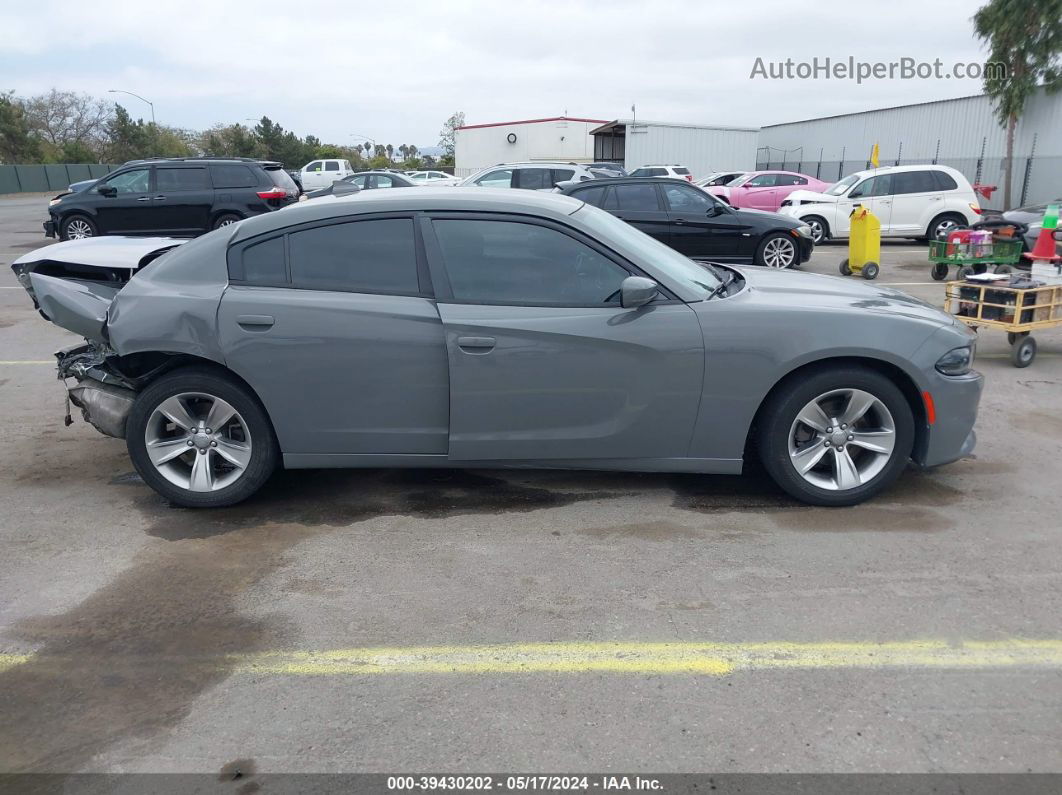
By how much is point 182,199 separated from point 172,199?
0.19m

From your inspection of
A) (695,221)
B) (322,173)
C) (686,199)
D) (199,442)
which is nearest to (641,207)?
(686,199)

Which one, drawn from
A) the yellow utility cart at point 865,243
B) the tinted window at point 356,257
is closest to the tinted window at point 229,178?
the yellow utility cart at point 865,243

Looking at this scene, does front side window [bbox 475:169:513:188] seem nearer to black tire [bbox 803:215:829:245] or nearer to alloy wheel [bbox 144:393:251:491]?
black tire [bbox 803:215:829:245]

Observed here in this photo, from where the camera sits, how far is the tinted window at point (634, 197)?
12523 millimetres

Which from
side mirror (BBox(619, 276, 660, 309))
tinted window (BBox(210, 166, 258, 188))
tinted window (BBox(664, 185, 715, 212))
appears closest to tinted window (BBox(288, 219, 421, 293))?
side mirror (BBox(619, 276, 660, 309))

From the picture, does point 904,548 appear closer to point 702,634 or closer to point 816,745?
point 702,634

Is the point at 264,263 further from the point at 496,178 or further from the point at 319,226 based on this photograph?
the point at 496,178

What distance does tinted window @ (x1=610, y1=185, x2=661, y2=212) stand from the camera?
1252cm

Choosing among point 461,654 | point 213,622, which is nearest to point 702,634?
point 461,654

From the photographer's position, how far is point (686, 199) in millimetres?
12555

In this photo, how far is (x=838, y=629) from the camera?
10.8ft

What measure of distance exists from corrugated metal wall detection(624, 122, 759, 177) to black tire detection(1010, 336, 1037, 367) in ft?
88.5

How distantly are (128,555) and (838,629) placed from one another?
129 inches

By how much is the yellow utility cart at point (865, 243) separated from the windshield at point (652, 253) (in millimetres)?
8679
